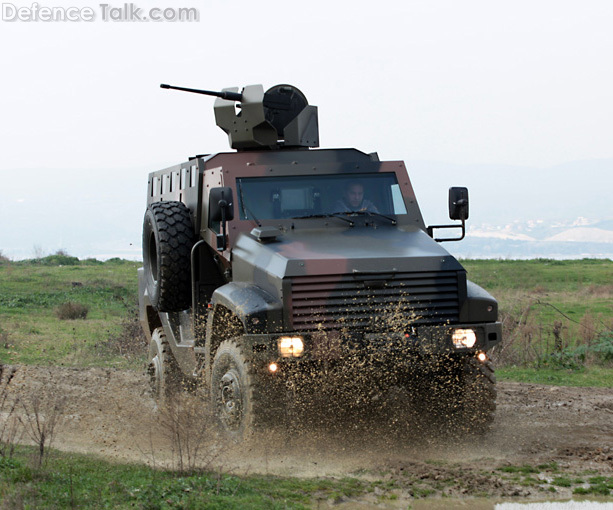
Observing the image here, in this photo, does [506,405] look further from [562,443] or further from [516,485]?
[516,485]

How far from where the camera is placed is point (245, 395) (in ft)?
24.4

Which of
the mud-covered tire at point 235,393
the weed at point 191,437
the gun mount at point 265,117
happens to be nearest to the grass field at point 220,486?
the weed at point 191,437

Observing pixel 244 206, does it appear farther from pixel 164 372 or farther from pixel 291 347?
pixel 164 372

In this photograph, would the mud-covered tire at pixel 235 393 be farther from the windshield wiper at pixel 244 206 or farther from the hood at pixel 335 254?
the windshield wiper at pixel 244 206

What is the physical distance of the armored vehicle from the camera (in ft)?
23.9

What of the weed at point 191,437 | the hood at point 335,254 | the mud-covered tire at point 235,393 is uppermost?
the hood at point 335,254

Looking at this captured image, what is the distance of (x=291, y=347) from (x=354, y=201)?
6.87ft

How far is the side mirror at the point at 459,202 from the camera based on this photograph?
28.7 feet

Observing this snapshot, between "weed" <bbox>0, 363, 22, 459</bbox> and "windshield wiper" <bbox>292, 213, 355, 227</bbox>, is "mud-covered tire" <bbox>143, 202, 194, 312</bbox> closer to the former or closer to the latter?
"windshield wiper" <bbox>292, 213, 355, 227</bbox>

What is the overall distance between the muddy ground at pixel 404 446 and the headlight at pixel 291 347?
0.73 metres

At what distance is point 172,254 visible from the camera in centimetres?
888

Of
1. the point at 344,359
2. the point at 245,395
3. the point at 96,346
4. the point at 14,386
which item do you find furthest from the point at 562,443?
the point at 96,346

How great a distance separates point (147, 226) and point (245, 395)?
2.84 meters

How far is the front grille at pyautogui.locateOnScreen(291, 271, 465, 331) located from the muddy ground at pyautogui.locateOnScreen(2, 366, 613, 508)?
1031mm
